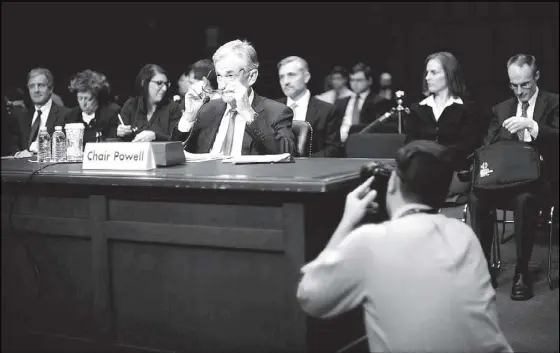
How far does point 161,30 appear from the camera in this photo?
27.3 ft

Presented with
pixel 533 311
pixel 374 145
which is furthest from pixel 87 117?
pixel 533 311

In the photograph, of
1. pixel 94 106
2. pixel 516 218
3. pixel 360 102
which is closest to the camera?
pixel 516 218

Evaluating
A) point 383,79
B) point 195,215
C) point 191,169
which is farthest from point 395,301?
point 383,79

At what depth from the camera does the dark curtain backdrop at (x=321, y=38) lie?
7.48m

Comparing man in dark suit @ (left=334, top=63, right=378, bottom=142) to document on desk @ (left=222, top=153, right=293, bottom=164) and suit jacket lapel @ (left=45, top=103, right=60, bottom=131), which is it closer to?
suit jacket lapel @ (left=45, top=103, right=60, bottom=131)

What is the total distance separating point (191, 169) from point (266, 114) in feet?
2.65

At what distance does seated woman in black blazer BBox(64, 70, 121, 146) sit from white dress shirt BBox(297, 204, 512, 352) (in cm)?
372

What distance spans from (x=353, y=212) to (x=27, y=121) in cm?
400

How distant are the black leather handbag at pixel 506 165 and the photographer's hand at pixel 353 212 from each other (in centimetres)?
228

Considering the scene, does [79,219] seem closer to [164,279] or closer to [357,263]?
[164,279]

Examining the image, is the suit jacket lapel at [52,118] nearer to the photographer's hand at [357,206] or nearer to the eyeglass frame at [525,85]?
the eyeglass frame at [525,85]

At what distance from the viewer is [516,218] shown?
4277mm

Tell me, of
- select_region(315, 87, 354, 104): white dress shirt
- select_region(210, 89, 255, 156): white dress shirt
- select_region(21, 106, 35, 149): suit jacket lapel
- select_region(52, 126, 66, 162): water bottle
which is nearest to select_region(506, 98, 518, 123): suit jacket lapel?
select_region(210, 89, 255, 156): white dress shirt

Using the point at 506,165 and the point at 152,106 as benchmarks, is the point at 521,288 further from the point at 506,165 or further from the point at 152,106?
the point at 152,106
